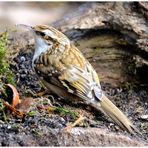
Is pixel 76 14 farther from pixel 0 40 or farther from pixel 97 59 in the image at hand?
pixel 0 40

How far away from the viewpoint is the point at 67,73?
26.4 feet

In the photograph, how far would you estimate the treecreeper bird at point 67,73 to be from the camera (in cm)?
779

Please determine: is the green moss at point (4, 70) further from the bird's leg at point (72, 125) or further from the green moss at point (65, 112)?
the bird's leg at point (72, 125)

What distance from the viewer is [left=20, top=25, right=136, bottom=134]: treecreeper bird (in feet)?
25.6

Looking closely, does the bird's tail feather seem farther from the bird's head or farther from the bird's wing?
the bird's head

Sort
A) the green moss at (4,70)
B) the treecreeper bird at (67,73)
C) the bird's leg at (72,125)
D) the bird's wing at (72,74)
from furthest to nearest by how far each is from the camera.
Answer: the green moss at (4,70), the bird's wing at (72,74), the treecreeper bird at (67,73), the bird's leg at (72,125)

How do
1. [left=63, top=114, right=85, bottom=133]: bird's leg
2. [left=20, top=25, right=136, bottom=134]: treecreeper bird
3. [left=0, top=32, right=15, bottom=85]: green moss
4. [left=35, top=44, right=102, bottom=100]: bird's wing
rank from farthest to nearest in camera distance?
[left=0, top=32, right=15, bottom=85]: green moss
[left=35, top=44, right=102, bottom=100]: bird's wing
[left=20, top=25, right=136, bottom=134]: treecreeper bird
[left=63, top=114, right=85, bottom=133]: bird's leg

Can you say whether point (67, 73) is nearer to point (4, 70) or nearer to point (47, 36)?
point (47, 36)

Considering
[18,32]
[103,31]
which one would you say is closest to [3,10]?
[18,32]

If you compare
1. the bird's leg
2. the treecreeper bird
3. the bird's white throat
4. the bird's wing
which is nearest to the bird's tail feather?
the treecreeper bird

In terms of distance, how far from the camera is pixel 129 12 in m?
9.28

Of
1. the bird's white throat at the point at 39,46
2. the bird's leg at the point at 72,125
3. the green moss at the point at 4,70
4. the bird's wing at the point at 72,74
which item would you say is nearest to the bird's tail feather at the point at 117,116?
the bird's wing at the point at 72,74

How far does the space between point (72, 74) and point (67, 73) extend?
0.06m

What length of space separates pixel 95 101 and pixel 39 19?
3.60m
